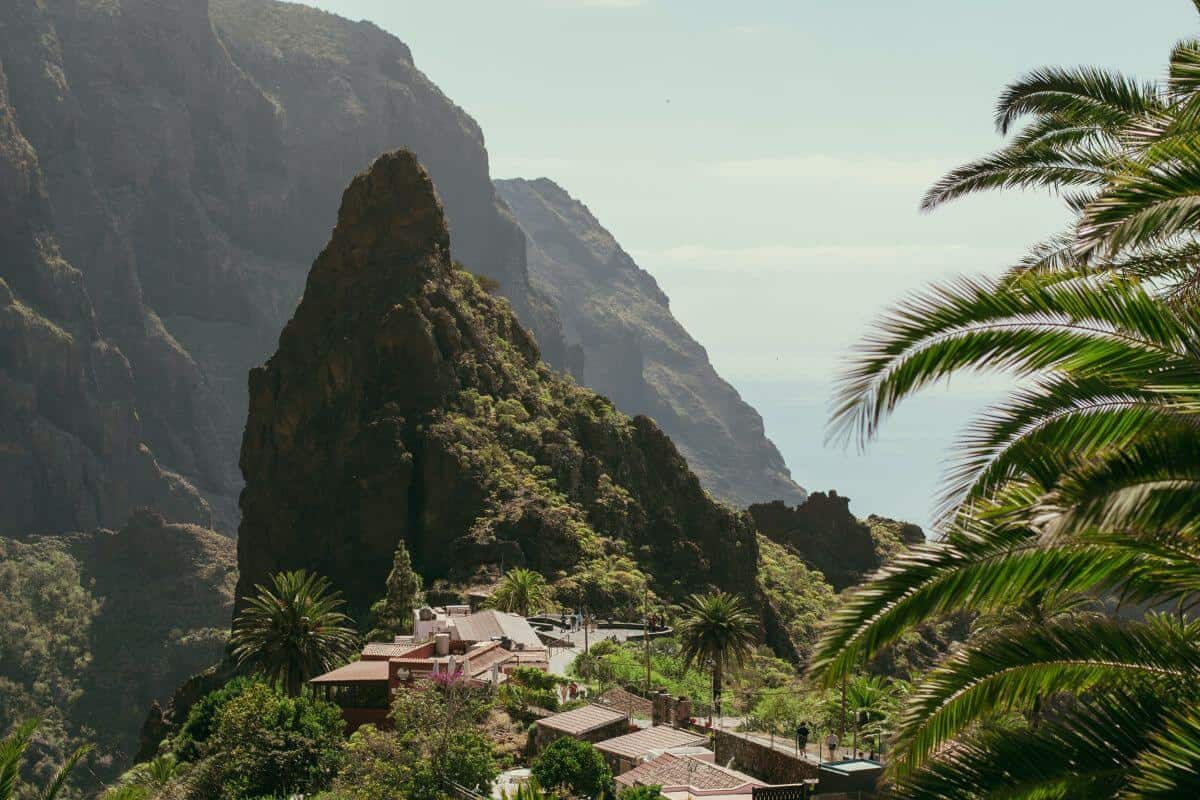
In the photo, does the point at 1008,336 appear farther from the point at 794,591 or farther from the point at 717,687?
the point at 794,591

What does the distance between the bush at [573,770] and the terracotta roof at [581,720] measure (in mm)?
5123

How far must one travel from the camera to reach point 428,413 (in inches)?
4348

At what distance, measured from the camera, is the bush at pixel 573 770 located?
4075cm

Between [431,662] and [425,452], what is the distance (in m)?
51.8

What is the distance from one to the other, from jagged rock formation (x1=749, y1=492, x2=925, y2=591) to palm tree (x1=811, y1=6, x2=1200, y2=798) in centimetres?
13589

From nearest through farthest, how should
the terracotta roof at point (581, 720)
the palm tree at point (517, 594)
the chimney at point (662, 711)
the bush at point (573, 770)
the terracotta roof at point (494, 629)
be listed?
1. the bush at point (573, 770)
2. the terracotta roof at point (581, 720)
3. the chimney at point (662, 711)
4. the terracotta roof at point (494, 629)
5. the palm tree at point (517, 594)

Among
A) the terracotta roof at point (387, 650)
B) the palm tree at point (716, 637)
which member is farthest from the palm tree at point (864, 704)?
the terracotta roof at point (387, 650)

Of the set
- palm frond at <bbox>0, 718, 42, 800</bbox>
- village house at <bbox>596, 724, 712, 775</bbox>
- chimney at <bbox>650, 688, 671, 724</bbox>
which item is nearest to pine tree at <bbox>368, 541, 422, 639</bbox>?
chimney at <bbox>650, 688, 671, 724</bbox>

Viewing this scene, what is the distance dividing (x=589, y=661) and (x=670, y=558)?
47.2m

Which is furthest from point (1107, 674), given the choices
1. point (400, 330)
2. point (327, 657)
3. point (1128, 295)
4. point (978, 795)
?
point (400, 330)

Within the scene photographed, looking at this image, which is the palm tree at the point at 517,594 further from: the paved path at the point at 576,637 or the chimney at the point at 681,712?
the chimney at the point at 681,712

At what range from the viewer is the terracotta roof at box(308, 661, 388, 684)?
2253 inches

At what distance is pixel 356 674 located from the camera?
58188mm

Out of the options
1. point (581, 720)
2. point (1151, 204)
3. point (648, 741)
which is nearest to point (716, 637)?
point (581, 720)
